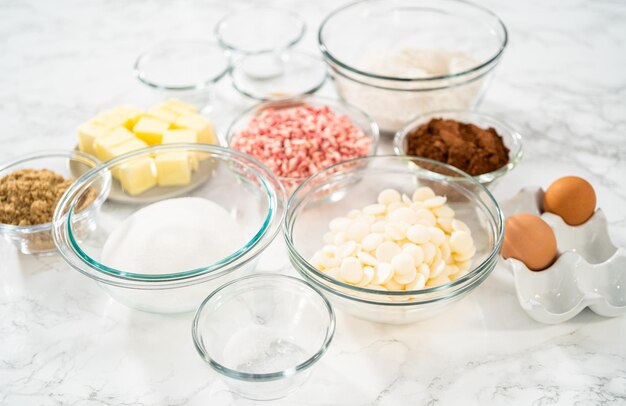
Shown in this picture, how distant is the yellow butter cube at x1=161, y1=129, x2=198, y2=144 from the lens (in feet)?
5.38

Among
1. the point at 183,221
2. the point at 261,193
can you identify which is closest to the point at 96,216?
the point at 183,221

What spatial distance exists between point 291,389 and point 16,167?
889mm

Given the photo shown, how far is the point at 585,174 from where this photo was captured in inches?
66.1

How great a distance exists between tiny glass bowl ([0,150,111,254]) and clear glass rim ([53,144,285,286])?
0.12 feet

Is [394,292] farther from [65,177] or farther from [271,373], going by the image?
[65,177]

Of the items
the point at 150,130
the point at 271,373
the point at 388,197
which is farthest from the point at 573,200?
the point at 150,130

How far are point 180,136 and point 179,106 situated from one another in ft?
0.49

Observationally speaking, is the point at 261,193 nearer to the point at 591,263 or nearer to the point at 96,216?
the point at 96,216

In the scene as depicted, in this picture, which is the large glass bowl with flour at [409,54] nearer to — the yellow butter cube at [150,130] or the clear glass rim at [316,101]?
the clear glass rim at [316,101]

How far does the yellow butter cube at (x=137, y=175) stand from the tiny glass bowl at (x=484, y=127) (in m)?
0.56

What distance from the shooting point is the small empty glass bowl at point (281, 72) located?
199 cm

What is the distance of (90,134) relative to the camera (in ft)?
5.41

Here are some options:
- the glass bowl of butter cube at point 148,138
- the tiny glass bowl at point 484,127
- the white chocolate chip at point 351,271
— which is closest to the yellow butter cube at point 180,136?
the glass bowl of butter cube at point 148,138

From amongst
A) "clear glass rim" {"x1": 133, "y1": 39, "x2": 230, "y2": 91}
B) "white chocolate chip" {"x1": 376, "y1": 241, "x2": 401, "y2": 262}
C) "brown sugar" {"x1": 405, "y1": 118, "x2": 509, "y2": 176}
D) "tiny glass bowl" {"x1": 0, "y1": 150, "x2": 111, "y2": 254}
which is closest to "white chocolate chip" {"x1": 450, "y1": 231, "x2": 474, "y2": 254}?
"white chocolate chip" {"x1": 376, "y1": 241, "x2": 401, "y2": 262}
